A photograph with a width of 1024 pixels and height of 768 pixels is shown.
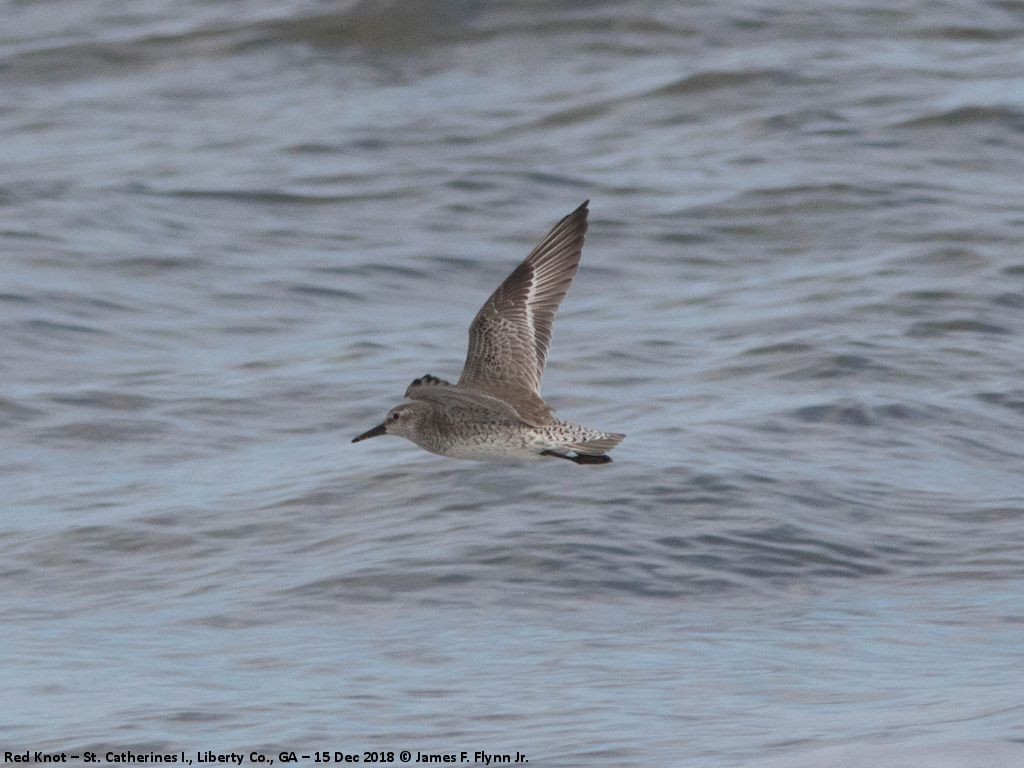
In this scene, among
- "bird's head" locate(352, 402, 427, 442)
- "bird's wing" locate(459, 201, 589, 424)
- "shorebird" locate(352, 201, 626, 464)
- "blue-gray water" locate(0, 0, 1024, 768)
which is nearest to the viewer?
"shorebird" locate(352, 201, 626, 464)

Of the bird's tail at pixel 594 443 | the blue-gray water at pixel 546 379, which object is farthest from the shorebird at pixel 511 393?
the blue-gray water at pixel 546 379

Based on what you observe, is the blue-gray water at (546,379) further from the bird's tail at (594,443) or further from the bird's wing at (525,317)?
the bird's wing at (525,317)

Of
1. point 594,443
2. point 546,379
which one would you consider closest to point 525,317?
point 594,443

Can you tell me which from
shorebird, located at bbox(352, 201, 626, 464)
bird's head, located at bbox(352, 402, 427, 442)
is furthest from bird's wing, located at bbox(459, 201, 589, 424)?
bird's head, located at bbox(352, 402, 427, 442)

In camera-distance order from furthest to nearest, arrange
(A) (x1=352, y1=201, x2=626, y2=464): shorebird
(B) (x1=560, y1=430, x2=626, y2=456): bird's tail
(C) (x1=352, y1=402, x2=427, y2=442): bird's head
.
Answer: (C) (x1=352, y1=402, x2=427, y2=442): bird's head, (A) (x1=352, y1=201, x2=626, y2=464): shorebird, (B) (x1=560, y1=430, x2=626, y2=456): bird's tail

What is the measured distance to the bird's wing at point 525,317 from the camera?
8094 millimetres

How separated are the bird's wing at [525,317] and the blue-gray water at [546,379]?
1146mm

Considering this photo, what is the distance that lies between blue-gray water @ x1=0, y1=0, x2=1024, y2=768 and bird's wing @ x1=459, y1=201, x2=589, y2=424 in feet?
3.76

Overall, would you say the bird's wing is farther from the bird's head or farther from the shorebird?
the bird's head

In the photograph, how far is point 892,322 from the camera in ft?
42.2

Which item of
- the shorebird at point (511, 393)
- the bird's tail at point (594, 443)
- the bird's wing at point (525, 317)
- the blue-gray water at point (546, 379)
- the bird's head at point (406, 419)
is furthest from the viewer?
the bird's wing at point (525, 317)

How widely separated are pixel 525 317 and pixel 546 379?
11.6 ft

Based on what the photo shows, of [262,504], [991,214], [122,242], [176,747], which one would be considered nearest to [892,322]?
[991,214]

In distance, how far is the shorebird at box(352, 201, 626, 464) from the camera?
7.38m
